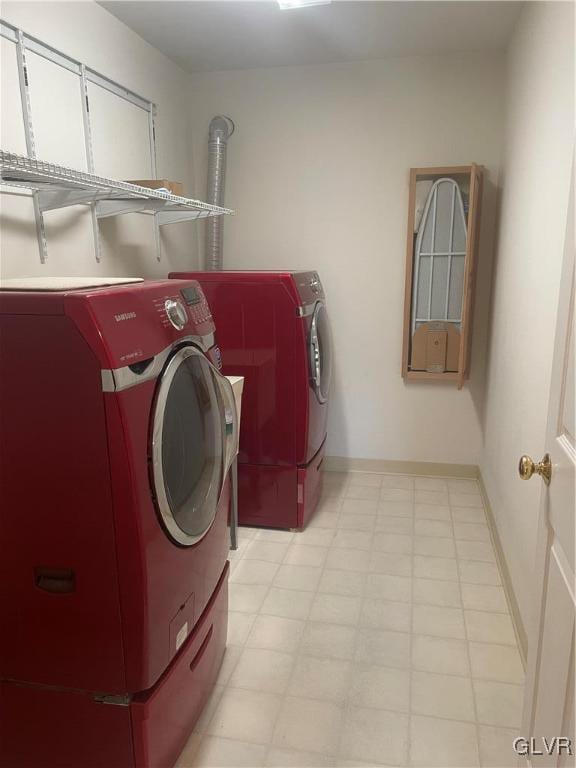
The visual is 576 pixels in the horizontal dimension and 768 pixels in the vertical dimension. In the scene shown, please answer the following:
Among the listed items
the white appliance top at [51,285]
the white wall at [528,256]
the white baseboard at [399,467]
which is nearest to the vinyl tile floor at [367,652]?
the white wall at [528,256]

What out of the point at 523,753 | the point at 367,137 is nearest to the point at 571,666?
the point at 523,753

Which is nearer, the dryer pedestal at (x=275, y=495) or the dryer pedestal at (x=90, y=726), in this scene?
the dryer pedestal at (x=90, y=726)

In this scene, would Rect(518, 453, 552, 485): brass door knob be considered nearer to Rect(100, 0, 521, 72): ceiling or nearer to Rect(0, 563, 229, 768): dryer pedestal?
Rect(0, 563, 229, 768): dryer pedestal

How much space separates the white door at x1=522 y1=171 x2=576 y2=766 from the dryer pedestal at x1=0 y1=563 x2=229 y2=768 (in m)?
0.91

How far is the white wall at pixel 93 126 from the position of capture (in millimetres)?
1882

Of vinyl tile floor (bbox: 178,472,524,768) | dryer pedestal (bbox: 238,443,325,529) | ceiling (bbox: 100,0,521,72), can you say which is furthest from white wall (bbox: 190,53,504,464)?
dryer pedestal (bbox: 238,443,325,529)

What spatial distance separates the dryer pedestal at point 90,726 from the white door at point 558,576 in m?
0.91

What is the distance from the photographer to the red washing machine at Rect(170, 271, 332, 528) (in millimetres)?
2635

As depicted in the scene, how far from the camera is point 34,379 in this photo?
118cm

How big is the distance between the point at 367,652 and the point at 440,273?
7.16 feet

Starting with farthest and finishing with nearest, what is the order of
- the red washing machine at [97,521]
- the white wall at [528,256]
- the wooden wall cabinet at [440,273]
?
the wooden wall cabinet at [440,273] → the white wall at [528,256] → the red washing machine at [97,521]

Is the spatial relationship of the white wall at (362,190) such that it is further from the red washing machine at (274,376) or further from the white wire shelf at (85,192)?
the white wire shelf at (85,192)

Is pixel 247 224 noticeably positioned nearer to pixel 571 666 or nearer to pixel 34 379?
pixel 34 379

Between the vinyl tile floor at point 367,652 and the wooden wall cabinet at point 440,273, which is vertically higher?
the wooden wall cabinet at point 440,273
